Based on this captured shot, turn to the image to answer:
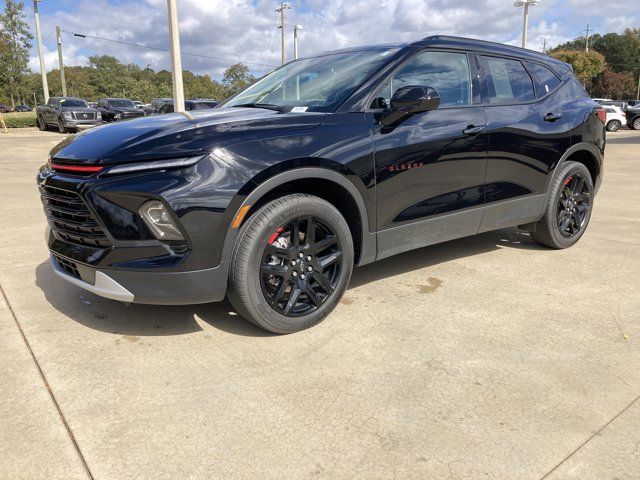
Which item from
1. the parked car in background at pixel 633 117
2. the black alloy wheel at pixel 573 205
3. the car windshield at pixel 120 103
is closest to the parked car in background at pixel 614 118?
the parked car in background at pixel 633 117

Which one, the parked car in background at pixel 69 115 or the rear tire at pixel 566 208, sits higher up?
the parked car in background at pixel 69 115

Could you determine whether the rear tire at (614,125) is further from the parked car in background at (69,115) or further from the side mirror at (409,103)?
the side mirror at (409,103)

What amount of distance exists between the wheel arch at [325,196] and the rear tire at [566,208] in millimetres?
2207

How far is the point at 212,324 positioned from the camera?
3.40 meters

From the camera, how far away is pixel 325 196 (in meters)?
3.46

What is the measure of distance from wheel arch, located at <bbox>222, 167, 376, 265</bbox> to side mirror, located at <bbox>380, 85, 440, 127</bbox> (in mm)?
540

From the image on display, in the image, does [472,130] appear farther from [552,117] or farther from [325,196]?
[325,196]

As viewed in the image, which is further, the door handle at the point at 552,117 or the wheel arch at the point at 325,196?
the door handle at the point at 552,117

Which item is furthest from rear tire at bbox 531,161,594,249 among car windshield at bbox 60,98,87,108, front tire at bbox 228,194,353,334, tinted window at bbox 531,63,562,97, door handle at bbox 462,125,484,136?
car windshield at bbox 60,98,87,108

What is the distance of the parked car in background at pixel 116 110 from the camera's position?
85.2ft

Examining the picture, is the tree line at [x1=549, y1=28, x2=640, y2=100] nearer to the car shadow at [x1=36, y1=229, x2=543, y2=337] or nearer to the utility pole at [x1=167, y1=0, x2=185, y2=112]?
the utility pole at [x1=167, y1=0, x2=185, y2=112]

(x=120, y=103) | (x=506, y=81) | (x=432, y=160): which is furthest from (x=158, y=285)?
(x=120, y=103)

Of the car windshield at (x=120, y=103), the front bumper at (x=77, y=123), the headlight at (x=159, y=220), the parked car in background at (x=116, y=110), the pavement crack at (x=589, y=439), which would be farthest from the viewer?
the car windshield at (x=120, y=103)

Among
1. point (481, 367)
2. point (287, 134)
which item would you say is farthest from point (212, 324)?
point (481, 367)
